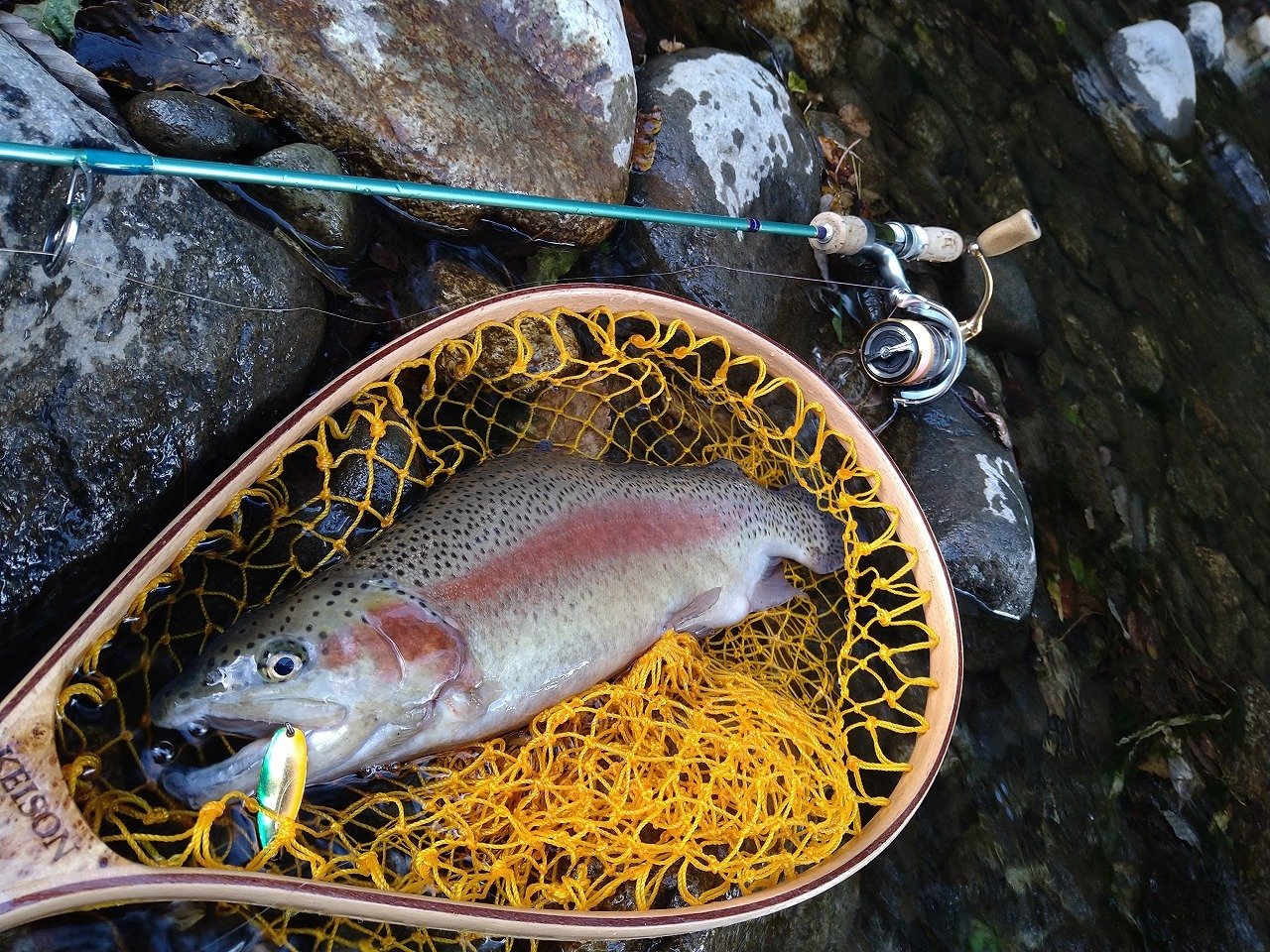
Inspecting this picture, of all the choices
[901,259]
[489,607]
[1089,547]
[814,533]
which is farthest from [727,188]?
[1089,547]

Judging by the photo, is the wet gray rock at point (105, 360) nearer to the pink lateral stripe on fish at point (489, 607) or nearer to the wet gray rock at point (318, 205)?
the wet gray rock at point (318, 205)

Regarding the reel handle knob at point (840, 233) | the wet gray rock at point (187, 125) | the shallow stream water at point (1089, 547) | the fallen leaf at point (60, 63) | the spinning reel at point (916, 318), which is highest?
the fallen leaf at point (60, 63)

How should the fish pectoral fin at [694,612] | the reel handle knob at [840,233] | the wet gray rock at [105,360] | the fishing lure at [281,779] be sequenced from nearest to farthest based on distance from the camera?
the fishing lure at [281,779], the wet gray rock at [105,360], the fish pectoral fin at [694,612], the reel handle knob at [840,233]

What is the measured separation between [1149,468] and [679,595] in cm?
363

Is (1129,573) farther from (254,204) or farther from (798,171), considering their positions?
(254,204)

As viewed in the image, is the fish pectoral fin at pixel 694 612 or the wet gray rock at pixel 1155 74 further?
the wet gray rock at pixel 1155 74

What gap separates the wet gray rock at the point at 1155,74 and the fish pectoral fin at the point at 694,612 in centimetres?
605

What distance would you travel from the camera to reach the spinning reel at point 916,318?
3613 millimetres

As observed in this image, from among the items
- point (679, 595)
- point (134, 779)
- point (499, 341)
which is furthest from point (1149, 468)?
point (134, 779)

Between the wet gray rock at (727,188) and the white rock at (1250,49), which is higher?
the white rock at (1250,49)

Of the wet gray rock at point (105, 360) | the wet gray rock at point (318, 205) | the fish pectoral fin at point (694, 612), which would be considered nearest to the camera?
the wet gray rock at point (105, 360)

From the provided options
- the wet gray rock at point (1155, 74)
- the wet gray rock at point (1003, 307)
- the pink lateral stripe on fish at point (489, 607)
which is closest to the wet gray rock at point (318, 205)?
the pink lateral stripe on fish at point (489, 607)

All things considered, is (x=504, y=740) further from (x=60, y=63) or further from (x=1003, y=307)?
(x=1003, y=307)

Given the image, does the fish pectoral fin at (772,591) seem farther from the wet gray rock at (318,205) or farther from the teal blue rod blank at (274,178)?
the wet gray rock at (318,205)
